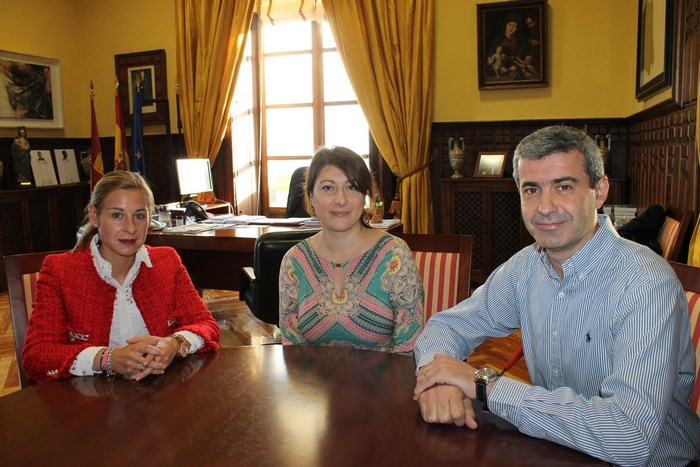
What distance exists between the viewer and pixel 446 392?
4.10ft

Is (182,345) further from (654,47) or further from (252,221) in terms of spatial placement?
(654,47)

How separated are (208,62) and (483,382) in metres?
6.17

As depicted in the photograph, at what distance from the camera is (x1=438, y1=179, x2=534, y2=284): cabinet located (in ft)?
18.5

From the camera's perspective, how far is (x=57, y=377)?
1.61 meters

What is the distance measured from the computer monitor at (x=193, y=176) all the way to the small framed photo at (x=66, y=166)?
230 cm

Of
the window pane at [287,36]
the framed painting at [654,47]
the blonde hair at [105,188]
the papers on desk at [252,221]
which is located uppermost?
the window pane at [287,36]

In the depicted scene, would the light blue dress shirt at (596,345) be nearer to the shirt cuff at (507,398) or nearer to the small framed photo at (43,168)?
the shirt cuff at (507,398)

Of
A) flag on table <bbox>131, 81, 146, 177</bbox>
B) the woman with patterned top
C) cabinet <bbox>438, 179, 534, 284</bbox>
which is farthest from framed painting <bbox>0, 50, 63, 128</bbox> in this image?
the woman with patterned top

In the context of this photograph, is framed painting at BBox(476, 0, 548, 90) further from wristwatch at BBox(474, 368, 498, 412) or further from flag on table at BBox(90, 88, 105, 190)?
wristwatch at BBox(474, 368, 498, 412)

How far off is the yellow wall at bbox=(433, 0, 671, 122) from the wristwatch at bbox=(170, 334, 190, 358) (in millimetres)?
4724

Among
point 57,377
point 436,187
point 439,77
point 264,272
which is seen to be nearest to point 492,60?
point 439,77

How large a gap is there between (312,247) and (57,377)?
87 centimetres

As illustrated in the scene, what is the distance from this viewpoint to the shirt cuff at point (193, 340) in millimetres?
1733

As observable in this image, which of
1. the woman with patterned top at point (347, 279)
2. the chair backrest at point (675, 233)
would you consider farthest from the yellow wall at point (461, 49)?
the woman with patterned top at point (347, 279)
